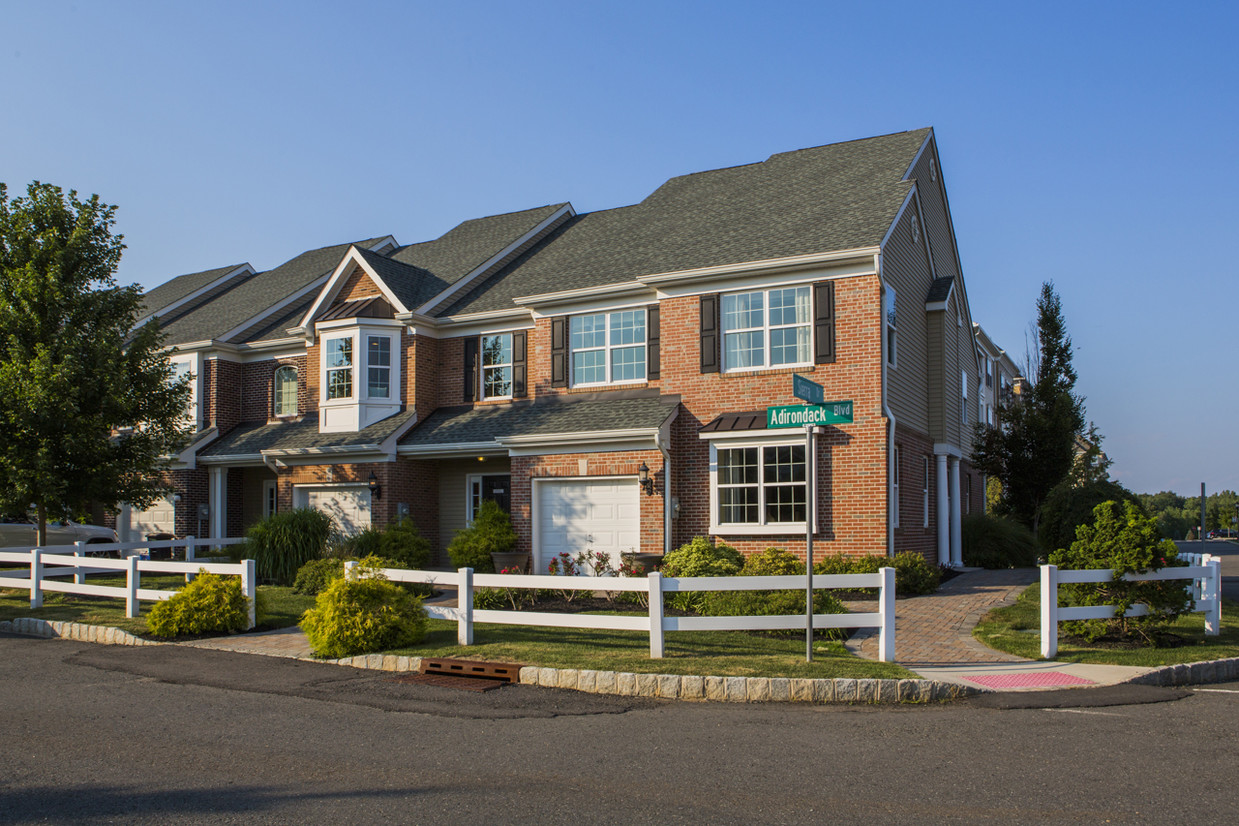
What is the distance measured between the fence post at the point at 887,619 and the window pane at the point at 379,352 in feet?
52.3

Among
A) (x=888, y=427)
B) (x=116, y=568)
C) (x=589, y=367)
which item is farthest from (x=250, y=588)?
(x=888, y=427)

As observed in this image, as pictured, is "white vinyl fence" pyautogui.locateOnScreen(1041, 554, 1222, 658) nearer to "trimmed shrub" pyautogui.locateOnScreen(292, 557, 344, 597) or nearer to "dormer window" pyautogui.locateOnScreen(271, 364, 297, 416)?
"trimmed shrub" pyautogui.locateOnScreen(292, 557, 344, 597)

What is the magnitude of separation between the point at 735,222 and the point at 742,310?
3.13 m

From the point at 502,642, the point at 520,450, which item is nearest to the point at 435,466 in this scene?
the point at 520,450

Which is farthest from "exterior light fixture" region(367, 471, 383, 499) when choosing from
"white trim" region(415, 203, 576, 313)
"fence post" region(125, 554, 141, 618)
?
"fence post" region(125, 554, 141, 618)

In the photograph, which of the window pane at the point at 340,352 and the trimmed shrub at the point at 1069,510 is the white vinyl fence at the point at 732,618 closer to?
the trimmed shrub at the point at 1069,510

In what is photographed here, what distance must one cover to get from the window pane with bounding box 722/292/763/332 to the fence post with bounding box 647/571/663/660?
9336 mm

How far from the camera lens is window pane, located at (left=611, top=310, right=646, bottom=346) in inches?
817

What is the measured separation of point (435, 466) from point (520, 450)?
13.4ft

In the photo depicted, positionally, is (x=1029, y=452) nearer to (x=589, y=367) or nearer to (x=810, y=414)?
(x=589, y=367)

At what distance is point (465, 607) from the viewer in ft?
38.1

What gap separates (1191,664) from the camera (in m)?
10.0

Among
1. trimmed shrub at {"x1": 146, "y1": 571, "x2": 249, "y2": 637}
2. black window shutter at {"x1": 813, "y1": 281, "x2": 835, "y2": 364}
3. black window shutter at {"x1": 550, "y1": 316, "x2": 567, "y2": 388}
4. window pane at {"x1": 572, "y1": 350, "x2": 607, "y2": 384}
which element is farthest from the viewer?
black window shutter at {"x1": 550, "y1": 316, "x2": 567, "y2": 388}

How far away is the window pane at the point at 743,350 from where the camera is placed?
18.8 meters
